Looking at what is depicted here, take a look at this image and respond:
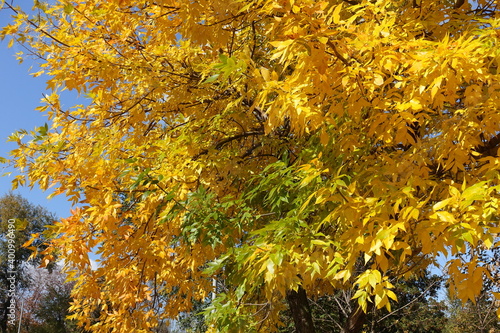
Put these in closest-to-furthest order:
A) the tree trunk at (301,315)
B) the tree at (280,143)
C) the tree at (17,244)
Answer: the tree at (280,143) < the tree trunk at (301,315) < the tree at (17,244)

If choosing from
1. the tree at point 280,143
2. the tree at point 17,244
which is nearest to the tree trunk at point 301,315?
the tree at point 280,143

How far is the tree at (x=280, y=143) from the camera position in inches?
91.0

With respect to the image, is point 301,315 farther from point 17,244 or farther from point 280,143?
point 17,244

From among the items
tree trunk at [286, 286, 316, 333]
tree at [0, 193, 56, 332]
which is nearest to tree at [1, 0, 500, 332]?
tree trunk at [286, 286, 316, 333]

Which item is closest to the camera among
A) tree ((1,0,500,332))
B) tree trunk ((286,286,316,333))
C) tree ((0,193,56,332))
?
tree ((1,0,500,332))

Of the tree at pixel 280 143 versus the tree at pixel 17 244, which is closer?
the tree at pixel 280 143

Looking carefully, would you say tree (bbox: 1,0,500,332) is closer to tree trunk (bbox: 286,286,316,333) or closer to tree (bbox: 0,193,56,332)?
tree trunk (bbox: 286,286,316,333)

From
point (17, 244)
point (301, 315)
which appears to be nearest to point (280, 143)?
point (301, 315)

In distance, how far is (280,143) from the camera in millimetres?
4812

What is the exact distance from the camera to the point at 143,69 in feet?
14.2

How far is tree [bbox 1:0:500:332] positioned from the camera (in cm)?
231

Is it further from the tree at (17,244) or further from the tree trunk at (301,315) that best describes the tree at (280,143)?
the tree at (17,244)

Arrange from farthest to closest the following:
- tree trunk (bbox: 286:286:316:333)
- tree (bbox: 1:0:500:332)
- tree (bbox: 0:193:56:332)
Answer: tree (bbox: 0:193:56:332)
tree trunk (bbox: 286:286:316:333)
tree (bbox: 1:0:500:332)

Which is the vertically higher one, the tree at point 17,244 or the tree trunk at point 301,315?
the tree at point 17,244
